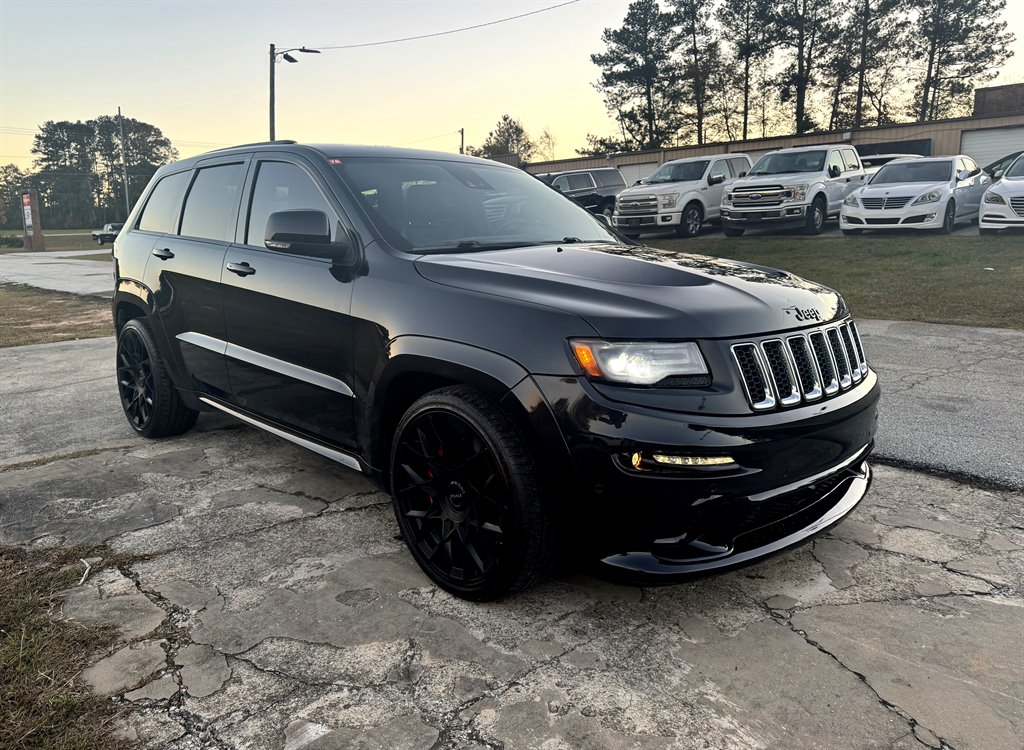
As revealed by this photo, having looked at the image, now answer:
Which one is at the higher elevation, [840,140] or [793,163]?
[840,140]

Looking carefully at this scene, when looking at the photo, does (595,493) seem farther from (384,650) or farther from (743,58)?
(743,58)

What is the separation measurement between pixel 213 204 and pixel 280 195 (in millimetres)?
744

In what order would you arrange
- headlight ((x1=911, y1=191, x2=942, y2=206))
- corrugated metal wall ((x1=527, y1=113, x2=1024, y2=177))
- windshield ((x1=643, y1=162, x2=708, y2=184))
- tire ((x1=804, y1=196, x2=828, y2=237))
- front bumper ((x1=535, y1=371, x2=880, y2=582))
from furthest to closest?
corrugated metal wall ((x1=527, y1=113, x2=1024, y2=177))
windshield ((x1=643, y1=162, x2=708, y2=184))
tire ((x1=804, y1=196, x2=828, y2=237))
headlight ((x1=911, y1=191, x2=942, y2=206))
front bumper ((x1=535, y1=371, x2=880, y2=582))

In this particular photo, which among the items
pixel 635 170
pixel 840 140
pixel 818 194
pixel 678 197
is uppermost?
pixel 840 140

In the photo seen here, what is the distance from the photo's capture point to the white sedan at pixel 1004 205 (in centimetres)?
1398

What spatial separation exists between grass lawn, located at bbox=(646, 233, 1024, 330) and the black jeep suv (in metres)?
6.53

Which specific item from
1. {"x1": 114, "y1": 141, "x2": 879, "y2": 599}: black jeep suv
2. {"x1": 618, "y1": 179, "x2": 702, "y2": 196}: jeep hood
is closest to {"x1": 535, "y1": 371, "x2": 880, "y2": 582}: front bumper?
{"x1": 114, "y1": 141, "x2": 879, "y2": 599}: black jeep suv

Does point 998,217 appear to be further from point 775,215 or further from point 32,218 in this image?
point 32,218

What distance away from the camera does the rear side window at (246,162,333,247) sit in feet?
11.5

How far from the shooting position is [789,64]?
143 ft

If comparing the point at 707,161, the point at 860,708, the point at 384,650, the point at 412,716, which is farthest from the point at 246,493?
the point at 707,161

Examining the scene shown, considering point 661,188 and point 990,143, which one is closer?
point 661,188

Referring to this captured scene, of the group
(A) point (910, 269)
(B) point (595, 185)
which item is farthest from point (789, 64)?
(A) point (910, 269)

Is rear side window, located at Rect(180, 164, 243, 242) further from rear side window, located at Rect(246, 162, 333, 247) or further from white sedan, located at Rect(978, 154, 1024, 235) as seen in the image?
white sedan, located at Rect(978, 154, 1024, 235)
